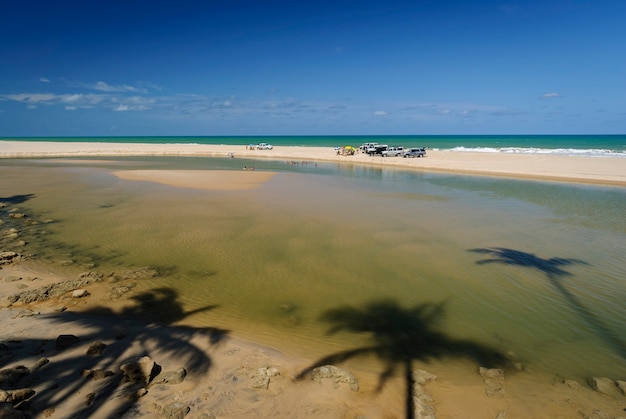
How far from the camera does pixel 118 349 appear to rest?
6168 mm

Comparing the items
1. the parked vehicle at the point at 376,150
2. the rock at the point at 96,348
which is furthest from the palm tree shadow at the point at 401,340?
the parked vehicle at the point at 376,150

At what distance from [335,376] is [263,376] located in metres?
1.26

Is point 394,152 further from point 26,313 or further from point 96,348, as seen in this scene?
point 96,348

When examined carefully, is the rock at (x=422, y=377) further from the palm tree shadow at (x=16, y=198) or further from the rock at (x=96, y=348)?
the palm tree shadow at (x=16, y=198)

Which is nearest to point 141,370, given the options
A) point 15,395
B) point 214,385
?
point 214,385

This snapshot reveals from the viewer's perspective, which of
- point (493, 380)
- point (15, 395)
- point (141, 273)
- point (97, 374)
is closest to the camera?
point (15, 395)

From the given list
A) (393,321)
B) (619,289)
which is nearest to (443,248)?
(619,289)

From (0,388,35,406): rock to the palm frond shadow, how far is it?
0.10 meters

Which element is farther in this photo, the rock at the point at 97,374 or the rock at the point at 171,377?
the rock at the point at 171,377

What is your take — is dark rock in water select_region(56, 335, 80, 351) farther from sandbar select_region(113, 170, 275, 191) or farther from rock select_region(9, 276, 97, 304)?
sandbar select_region(113, 170, 275, 191)

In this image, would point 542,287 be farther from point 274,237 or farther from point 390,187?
point 390,187

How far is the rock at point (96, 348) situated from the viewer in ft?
19.3

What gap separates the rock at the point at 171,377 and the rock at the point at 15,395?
160 centimetres

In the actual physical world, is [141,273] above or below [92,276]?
below
